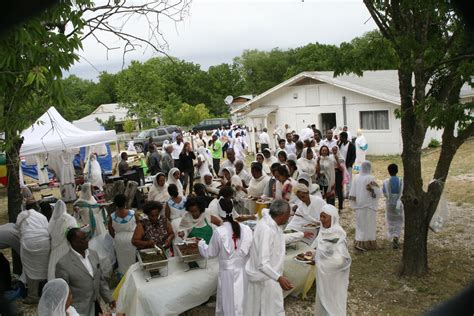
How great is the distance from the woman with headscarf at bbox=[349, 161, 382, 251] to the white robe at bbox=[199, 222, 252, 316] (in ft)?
12.9

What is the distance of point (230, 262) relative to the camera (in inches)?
231

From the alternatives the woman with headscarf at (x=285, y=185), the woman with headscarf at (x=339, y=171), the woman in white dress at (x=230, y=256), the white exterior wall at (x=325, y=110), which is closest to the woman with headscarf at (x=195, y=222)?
the woman in white dress at (x=230, y=256)

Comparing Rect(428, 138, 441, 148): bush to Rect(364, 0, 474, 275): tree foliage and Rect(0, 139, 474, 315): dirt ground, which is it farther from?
Rect(364, 0, 474, 275): tree foliage

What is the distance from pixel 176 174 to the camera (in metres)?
10.2

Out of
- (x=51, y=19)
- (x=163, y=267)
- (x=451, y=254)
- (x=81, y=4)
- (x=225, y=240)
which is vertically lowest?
(x=451, y=254)

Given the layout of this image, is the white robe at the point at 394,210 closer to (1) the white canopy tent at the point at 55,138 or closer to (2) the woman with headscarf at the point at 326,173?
(2) the woman with headscarf at the point at 326,173

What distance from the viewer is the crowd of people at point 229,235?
17.6ft

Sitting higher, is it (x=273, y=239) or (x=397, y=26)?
(x=397, y=26)

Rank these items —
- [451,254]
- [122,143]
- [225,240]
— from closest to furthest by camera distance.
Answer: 1. [225,240]
2. [451,254]
3. [122,143]

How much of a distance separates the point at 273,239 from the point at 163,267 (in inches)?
65.3

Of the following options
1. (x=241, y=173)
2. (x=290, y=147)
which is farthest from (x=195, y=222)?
(x=290, y=147)

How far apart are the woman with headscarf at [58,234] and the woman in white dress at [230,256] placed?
261 cm

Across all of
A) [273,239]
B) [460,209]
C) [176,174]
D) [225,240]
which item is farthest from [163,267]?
[460,209]

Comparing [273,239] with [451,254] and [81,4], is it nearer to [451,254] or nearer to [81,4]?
[81,4]
